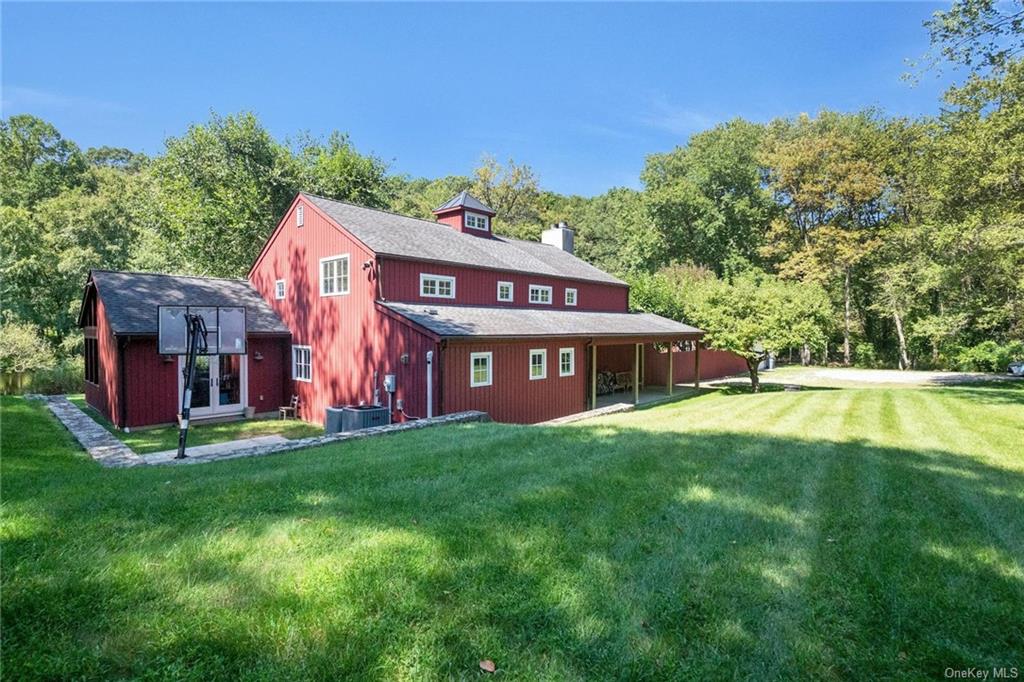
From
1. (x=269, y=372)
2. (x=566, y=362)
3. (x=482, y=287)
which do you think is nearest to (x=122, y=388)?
(x=269, y=372)

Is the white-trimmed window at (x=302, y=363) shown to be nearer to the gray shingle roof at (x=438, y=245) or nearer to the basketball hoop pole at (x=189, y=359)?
the gray shingle roof at (x=438, y=245)

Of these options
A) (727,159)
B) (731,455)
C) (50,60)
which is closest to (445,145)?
(727,159)

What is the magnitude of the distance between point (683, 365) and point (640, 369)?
9.29 ft

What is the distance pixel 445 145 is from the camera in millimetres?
33781

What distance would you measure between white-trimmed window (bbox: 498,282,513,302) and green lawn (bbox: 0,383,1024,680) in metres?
12.4

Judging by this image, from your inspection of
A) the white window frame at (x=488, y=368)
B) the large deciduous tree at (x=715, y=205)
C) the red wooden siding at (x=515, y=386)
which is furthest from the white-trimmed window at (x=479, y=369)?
the large deciduous tree at (x=715, y=205)

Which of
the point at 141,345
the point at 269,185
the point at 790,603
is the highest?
the point at 269,185

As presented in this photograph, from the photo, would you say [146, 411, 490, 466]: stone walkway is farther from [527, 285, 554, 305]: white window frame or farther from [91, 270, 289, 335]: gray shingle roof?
[527, 285, 554, 305]: white window frame

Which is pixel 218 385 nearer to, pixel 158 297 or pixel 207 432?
pixel 207 432

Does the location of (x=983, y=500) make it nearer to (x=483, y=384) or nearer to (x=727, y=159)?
(x=483, y=384)

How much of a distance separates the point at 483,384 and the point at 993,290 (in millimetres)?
30505

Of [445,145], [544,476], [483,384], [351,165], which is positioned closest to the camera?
[544,476]

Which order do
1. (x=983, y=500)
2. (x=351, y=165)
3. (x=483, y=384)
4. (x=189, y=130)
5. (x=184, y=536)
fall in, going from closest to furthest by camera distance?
(x=184, y=536)
(x=983, y=500)
(x=483, y=384)
(x=189, y=130)
(x=351, y=165)

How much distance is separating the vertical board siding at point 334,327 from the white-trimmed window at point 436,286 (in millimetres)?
1881
